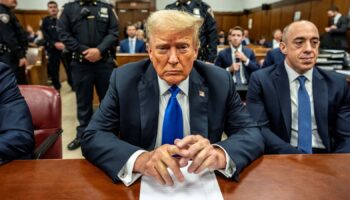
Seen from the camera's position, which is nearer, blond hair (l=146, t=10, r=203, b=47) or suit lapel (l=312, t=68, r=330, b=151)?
blond hair (l=146, t=10, r=203, b=47)

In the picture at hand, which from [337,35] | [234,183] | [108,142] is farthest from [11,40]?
[337,35]

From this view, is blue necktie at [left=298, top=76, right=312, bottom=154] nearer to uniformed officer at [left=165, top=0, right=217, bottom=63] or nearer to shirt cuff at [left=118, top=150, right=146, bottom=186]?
shirt cuff at [left=118, top=150, right=146, bottom=186]

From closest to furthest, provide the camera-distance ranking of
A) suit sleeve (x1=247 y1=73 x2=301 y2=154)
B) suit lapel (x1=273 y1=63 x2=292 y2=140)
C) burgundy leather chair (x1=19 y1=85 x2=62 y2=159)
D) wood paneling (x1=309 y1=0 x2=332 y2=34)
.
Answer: burgundy leather chair (x1=19 y1=85 x2=62 y2=159), suit sleeve (x1=247 y1=73 x2=301 y2=154), suit lapel (x1=273 y1=63 x2=292 y2=140), wood paneling (x1=309 y1=0 x2=332 y2=34)

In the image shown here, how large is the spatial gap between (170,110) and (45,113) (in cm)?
73

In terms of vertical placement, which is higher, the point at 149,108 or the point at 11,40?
the point at 11,40

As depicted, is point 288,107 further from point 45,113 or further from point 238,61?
point 238,61

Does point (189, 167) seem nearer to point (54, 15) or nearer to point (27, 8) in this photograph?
point (54, 15)

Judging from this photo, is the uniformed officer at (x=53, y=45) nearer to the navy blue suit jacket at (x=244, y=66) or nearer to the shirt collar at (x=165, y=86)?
the navy blue suit jacket at (x=244, y=66)

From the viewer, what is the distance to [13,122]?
51.1 inches

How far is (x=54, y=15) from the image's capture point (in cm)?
650

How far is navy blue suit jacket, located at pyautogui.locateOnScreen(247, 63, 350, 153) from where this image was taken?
1.75 m

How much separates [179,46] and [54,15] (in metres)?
6.13

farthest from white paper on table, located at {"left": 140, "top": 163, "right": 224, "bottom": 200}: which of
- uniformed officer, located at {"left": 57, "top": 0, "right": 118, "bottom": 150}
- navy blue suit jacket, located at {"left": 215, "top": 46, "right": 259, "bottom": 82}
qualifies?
navy blue suit jacket, located at {"left": 215, "top": 46, "right": 259, "bottom": 82}

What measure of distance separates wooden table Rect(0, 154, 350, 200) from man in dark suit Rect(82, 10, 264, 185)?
0.20 ft
